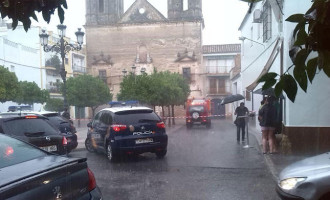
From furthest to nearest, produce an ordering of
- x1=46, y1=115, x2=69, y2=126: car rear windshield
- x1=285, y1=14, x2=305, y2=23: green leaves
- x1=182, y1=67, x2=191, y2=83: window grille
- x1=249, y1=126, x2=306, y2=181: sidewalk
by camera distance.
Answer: x1=182, y1=67, x2=191, y2=83: window grille < x1=46, y1=115, x2=69, y2=126: car rear windshield < x1=249, y1=126, x2=306, y2=181: sidewalk < x1=285, y1=14, x2=305, y2=23: green leaves

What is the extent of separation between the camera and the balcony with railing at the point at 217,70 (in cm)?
4618

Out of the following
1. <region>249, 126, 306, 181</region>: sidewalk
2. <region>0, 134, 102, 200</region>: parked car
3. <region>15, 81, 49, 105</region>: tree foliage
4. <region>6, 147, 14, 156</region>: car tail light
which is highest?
<region>15, 81, 49, 105</region>: tree foliage

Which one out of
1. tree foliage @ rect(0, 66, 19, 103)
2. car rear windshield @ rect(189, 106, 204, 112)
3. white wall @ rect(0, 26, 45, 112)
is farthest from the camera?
white wall @ rect(0, 26, 45, 112)

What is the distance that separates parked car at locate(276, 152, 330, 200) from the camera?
174 inches

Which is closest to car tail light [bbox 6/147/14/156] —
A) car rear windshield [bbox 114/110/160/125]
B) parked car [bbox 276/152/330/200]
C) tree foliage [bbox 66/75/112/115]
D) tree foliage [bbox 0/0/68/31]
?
tree foliage [bbox 0/0/68/31]

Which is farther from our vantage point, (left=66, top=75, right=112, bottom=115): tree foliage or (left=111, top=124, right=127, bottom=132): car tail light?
(left=66, top=75, right=112, bottom=115): tree foliage

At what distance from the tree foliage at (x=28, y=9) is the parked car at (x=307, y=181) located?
3.62 meters

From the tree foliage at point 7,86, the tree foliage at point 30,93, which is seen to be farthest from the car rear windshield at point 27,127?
the tree foliage at point 30,93

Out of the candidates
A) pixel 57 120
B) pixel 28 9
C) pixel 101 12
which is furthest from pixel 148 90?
pixel 28 9

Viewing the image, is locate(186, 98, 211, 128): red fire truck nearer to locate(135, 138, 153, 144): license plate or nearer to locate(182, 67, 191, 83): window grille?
locate(135, 138, 153, 144): license plate

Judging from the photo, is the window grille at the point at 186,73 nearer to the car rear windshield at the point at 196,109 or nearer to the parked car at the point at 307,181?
Result: the car rear windshield at the point at 196,109

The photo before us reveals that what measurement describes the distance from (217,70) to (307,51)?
45214 mm

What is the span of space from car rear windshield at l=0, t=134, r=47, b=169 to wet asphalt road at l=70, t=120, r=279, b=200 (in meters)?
2.37

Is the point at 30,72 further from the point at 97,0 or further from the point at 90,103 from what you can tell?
the point at 97,0
